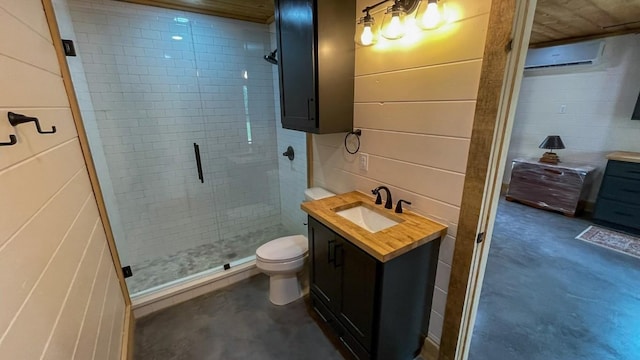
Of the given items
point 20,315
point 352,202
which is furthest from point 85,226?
point 352,202

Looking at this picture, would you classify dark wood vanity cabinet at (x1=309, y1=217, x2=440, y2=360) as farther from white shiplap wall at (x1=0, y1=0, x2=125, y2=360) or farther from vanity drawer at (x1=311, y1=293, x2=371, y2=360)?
white shiplap wall at (x1=0, y1=0, x2=125, y2=360)

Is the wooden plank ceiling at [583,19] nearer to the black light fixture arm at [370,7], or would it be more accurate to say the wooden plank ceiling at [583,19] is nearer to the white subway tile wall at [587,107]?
the white subway tile wall at [587,107]

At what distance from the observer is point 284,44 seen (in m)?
1.82

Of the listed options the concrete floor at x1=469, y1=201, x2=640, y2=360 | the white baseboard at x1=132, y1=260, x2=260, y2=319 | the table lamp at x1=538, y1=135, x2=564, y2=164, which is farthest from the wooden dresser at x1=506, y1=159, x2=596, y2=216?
the white baseboard at x1=132, y1=260, x2=260, y2=319

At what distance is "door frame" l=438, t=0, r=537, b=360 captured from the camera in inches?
39.2

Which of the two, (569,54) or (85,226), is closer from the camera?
(85,226)

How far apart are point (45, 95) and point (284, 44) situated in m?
1.30

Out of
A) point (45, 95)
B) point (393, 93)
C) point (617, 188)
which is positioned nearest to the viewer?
point (45, 95)

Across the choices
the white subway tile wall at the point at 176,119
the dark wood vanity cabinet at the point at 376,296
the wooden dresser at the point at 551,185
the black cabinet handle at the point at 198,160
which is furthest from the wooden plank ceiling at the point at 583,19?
the black cabinet handle at the point at 198,160

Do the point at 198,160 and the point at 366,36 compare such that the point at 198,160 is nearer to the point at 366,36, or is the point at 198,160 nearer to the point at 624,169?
the point at 366,36

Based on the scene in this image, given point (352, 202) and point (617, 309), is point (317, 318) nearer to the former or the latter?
point (352, 202)

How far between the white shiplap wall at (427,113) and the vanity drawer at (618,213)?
3.28m

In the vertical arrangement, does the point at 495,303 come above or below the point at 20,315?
below

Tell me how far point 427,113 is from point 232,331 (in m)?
1.88
